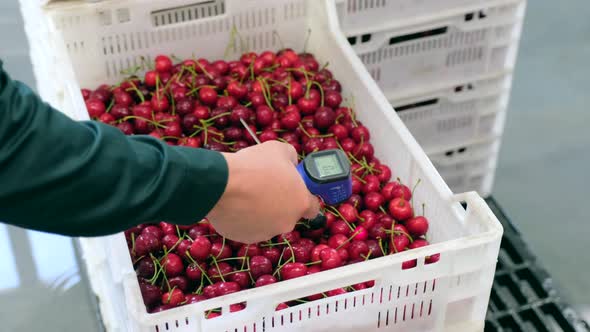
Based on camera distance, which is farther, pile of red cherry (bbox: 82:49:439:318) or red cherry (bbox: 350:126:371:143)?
red cherry (bbox: 350:126:371:143)

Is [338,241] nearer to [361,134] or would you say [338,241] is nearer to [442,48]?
[361,134]

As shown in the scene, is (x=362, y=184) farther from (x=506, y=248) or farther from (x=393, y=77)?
(x=506, y=248)

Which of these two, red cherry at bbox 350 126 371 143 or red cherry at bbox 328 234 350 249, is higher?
red cherry at bbox 350 126 371 143

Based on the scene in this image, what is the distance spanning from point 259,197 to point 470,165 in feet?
4.69

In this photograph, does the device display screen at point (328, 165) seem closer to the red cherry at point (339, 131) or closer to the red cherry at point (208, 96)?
the red cherry at point (339, 131)

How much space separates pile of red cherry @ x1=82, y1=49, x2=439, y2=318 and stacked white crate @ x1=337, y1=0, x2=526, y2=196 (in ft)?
0.66

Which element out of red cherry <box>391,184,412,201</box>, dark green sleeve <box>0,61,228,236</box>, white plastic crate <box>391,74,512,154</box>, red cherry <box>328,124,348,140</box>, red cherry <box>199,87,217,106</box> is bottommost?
white plastic crate <box>391,74,512,154</box>

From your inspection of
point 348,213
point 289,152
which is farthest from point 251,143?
point 289,152

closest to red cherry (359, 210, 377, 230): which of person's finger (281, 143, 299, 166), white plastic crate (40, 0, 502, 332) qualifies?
white plastic crate (40, 0, 502, 332)

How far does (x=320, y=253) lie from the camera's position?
160 cm

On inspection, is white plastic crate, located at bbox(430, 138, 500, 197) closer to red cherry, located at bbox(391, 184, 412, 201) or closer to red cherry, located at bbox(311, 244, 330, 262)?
red cherry, located at bbox(391, 184, 412, 201)

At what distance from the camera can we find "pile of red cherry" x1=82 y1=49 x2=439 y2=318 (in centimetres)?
158

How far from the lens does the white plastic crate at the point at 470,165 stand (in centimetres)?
246

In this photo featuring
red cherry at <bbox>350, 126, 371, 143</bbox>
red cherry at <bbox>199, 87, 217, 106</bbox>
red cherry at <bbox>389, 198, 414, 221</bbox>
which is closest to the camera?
red cherry at <bbox>389, 198, 414, 221</bbox>
